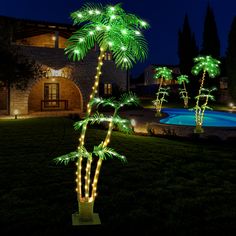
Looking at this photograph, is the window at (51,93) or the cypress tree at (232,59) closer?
the window at (51,93)

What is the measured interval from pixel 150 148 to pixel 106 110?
13.5m

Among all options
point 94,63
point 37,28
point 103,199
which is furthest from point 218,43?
point 103,199

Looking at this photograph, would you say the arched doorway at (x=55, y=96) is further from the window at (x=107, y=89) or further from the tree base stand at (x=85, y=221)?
the tree base stand at (x=85, y=221)

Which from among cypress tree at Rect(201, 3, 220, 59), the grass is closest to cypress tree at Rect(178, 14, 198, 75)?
cypress tree at Rect(201, 3, 220, 59)

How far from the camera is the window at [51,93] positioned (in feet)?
81.6

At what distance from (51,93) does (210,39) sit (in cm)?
2112

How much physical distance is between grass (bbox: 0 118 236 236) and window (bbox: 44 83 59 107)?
46.8 ft

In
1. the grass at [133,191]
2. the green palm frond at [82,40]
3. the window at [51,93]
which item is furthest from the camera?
the window at [51,93]

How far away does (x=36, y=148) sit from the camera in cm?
1038

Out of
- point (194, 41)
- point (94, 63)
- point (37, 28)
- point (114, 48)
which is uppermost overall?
point (194, 41)

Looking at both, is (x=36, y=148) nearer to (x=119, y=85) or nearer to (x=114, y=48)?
(x=114, y=48)

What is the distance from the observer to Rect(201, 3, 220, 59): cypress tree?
122 ft

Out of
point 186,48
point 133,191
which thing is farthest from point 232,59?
point 133,191

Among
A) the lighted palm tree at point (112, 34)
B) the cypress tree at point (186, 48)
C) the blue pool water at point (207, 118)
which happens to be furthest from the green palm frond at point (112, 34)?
the cypress tree at point (186, 48)
